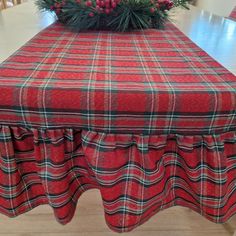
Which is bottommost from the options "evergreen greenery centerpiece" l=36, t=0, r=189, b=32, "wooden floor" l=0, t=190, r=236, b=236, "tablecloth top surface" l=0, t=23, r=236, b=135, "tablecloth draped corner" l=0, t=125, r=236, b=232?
"wooden floor" l=0, t=190, r=236, b=236

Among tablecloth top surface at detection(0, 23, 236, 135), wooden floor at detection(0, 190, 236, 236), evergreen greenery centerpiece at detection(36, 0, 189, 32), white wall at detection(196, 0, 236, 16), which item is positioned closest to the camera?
tablecloth top surface at detection(0, 23, 236, 135)

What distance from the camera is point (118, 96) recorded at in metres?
0.38

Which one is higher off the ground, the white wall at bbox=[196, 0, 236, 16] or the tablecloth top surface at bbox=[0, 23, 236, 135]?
the tablecloth top surface at bbox=[0, 23, 236, 135]

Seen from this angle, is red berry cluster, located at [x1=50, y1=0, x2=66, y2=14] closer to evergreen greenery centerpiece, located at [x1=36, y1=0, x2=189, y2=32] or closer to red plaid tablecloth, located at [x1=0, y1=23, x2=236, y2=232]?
evergreen greenery centerpiece, located at [x1=36, y1=0, x2=189, y2=32]

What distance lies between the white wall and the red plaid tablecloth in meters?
2.71

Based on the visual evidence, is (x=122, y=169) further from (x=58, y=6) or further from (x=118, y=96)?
(x=58, y=6)

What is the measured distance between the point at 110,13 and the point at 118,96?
1.30ft

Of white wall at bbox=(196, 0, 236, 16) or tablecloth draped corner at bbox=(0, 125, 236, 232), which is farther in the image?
white wall at bbox=(196, 0, 236, 16)

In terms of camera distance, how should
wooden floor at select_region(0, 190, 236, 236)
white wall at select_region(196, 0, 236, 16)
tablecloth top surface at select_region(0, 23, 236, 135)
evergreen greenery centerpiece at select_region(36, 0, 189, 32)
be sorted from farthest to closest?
1. white wall at select_region(196, 0, 236, 16)
2. wooden floor at select_region(0, 190, 236, 236)
3. evergreen greenery centerpiece at select_region(36, 0, 189, 32)
4. tablecloth top surface at select_region(0, 23, 236, 135)

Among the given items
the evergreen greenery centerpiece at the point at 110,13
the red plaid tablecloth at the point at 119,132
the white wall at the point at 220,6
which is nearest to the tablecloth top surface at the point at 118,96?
the red plaid tablecloth at the point at 119,132

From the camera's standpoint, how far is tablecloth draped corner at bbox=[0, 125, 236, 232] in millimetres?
423

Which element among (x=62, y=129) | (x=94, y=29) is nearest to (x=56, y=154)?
(x=62, y=129)

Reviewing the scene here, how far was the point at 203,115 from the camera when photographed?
0.39 meters

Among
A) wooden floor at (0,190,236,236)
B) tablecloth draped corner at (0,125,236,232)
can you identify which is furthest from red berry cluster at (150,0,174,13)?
wooden floor at (0,190,236,236)
